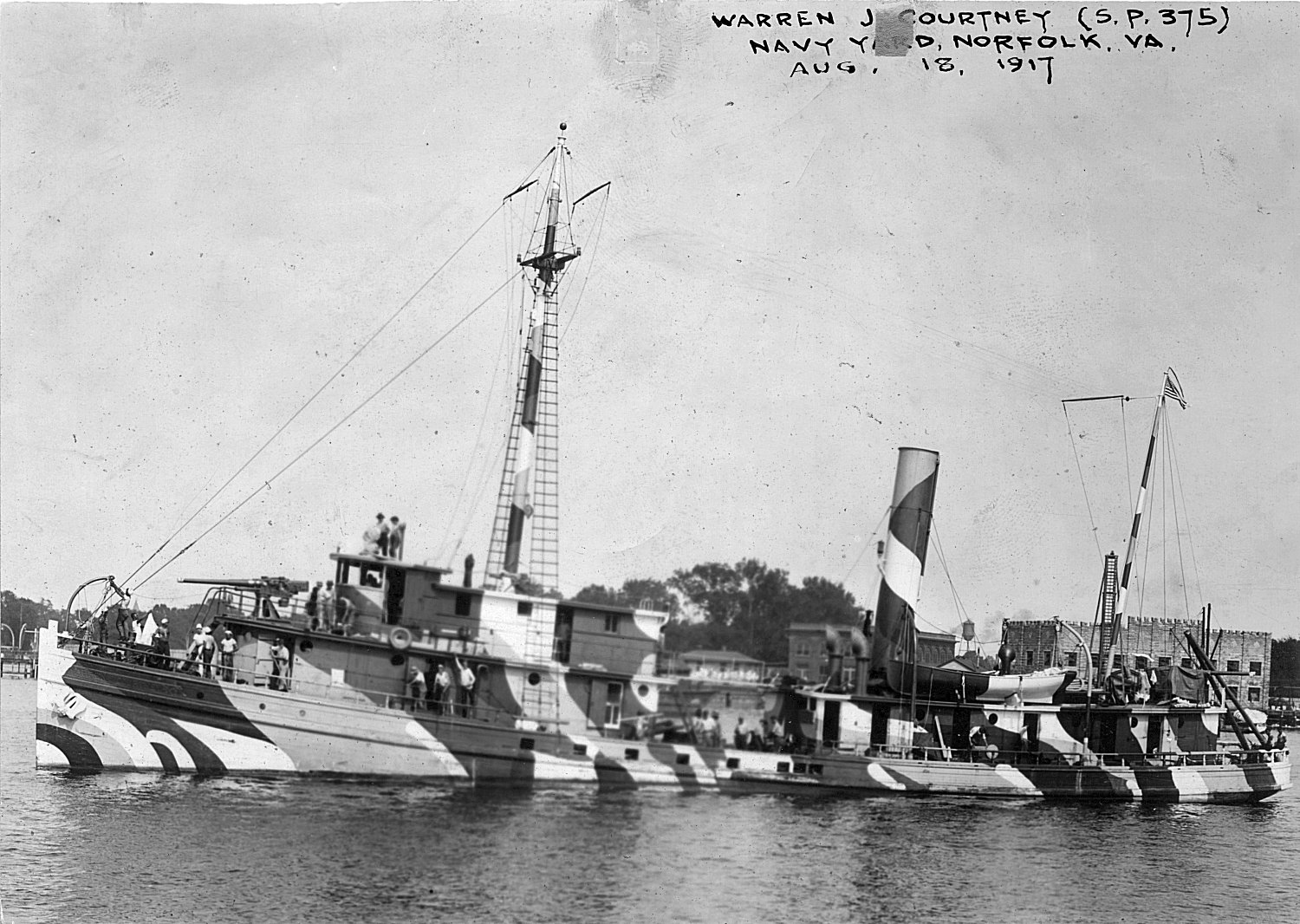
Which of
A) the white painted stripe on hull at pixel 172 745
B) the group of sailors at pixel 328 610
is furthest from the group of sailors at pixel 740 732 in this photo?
the white painted stripe on hull at pixel 172 745

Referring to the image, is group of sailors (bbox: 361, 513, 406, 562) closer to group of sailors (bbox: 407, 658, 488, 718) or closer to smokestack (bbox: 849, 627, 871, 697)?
group of sailors (bbox: 407, 658, 488, 718)

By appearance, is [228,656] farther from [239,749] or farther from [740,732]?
[740,732]

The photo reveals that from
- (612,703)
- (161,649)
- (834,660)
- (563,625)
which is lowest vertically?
(612,703)

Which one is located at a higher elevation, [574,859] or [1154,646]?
[1154,646]

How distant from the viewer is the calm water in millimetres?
11344

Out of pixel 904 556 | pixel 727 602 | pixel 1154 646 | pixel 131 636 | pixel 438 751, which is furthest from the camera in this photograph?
pixel 1154 646

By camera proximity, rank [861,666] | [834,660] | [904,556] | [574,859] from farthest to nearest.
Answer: [861,666], [834,660], [904,556], [574,859]

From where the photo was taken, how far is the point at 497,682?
56.6 feet

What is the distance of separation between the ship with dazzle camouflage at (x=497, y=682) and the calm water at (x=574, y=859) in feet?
1.86

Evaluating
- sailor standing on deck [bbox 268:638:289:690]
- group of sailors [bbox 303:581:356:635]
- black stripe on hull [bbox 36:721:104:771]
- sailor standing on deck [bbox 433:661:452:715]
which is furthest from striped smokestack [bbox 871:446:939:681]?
black stripe on hull [bbox 36:721:104:771]

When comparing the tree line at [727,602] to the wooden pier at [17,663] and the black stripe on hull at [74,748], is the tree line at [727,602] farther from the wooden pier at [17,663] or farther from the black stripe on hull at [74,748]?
the wooden pier at [17,663]

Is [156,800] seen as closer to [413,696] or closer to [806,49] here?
[413,696]

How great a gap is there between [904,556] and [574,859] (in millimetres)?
7476

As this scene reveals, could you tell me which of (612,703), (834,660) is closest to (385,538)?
(612,703)
